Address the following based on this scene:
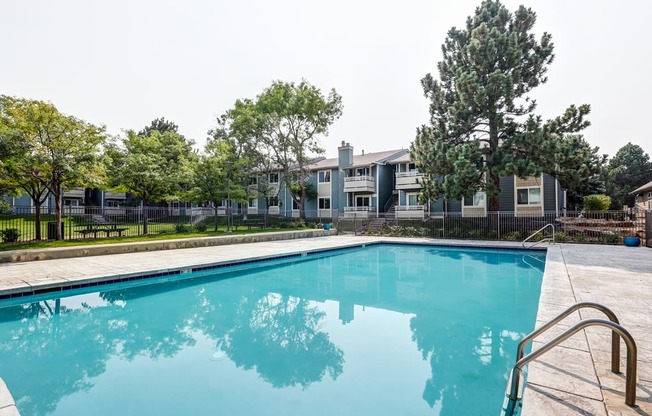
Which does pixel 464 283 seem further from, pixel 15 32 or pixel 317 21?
pixel 15 32

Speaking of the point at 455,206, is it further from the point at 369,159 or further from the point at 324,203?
the point at 324,203

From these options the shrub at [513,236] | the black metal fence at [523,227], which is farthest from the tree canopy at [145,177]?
the shrub at [513,236]

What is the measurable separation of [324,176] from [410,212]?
10138 millimetres

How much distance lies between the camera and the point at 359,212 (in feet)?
96.5

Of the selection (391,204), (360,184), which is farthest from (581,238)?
(360,184)

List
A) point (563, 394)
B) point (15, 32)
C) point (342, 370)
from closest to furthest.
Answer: point (563, 394) → point (342, 370) → point (15, 32)

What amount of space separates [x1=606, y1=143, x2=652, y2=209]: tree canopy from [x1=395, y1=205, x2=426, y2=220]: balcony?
34.3 metres

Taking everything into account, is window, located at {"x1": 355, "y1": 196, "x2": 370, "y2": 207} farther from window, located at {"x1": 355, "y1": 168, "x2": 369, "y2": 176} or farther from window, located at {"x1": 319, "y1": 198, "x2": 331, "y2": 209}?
window, located at {"x1": 319, "y1": 198, "x2": 331, "y2": 209}

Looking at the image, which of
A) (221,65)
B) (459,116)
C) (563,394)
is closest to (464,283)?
(563,394)

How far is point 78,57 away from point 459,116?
18.4 m

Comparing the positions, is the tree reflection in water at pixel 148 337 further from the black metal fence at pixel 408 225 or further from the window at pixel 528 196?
the window at pixel 528 196

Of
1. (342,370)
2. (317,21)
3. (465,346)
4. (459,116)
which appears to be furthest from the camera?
(459,116)

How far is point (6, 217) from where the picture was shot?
45.1ft

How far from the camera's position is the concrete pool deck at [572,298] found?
114 inches
